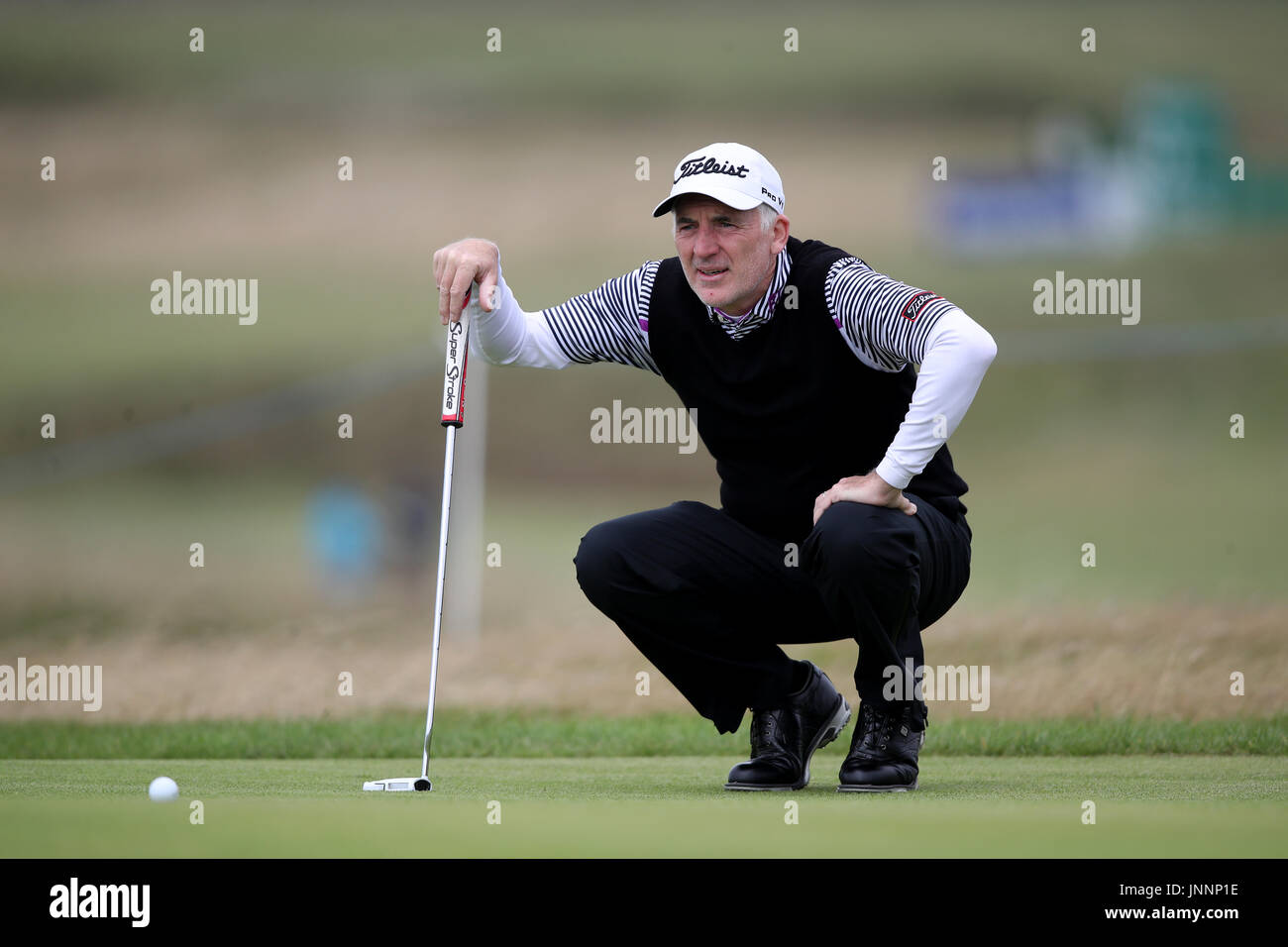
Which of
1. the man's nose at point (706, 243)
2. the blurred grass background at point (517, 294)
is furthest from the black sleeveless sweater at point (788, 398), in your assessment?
the blurred grass background at point (517, 294)

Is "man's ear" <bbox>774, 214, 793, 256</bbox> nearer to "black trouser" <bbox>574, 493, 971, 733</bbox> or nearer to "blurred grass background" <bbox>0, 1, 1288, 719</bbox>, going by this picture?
"black trouser" <bbox>574, 493, 971, 733</bbox>

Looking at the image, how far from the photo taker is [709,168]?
4703 mm

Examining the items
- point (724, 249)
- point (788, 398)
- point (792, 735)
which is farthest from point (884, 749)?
point (724, 249)

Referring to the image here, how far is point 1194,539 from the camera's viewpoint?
850 inches

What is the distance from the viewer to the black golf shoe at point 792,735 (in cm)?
472

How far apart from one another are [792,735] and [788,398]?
2.80ft

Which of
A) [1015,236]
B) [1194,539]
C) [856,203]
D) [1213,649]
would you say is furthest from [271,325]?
[1213,649]

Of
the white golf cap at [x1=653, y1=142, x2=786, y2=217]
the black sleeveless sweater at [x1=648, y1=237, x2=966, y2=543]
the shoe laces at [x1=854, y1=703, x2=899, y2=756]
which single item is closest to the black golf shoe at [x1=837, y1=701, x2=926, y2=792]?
the shoe laces at [x1=854, y1=703, x2=899, y2=756]

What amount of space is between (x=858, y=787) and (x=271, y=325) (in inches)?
1459

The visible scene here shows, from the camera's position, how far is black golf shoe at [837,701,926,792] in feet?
14.9

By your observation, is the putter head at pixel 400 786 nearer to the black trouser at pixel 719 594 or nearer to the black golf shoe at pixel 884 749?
the black trouser at pixel 719 594

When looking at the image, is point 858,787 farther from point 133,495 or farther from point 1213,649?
point 133,495

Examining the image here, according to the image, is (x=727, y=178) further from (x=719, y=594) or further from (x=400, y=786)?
(x=400, y=786)

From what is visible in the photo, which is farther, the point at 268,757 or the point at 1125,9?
the point at 1125,9
